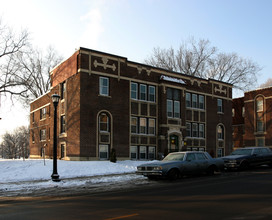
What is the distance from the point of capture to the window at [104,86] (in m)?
28.1

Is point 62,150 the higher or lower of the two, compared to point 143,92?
lower

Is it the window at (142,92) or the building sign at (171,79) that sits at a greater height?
the building sign at (171,79)

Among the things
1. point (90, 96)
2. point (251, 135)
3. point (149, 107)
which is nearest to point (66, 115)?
point (90, 96)

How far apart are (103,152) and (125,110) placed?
14.4ft

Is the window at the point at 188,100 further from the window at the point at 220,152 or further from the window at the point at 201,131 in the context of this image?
the window at the point at 220,152

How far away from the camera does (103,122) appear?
28078 millimetres

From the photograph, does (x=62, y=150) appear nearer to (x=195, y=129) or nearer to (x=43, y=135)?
(x=43, y=135)

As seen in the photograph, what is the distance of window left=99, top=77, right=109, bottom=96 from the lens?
1105 inches

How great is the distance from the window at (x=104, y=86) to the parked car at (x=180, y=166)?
1232 cm

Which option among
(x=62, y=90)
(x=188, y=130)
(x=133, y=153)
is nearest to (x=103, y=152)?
(x=133, y=153)

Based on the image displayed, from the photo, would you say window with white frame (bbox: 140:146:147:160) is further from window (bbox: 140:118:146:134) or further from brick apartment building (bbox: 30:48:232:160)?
window (bbox: 140:118:146:134)

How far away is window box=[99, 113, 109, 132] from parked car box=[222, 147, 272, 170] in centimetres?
1108

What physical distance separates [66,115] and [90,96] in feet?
11.2

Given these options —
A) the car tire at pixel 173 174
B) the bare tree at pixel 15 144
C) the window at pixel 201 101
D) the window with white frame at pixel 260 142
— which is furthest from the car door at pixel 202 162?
the bare tree at pixel 15 144
